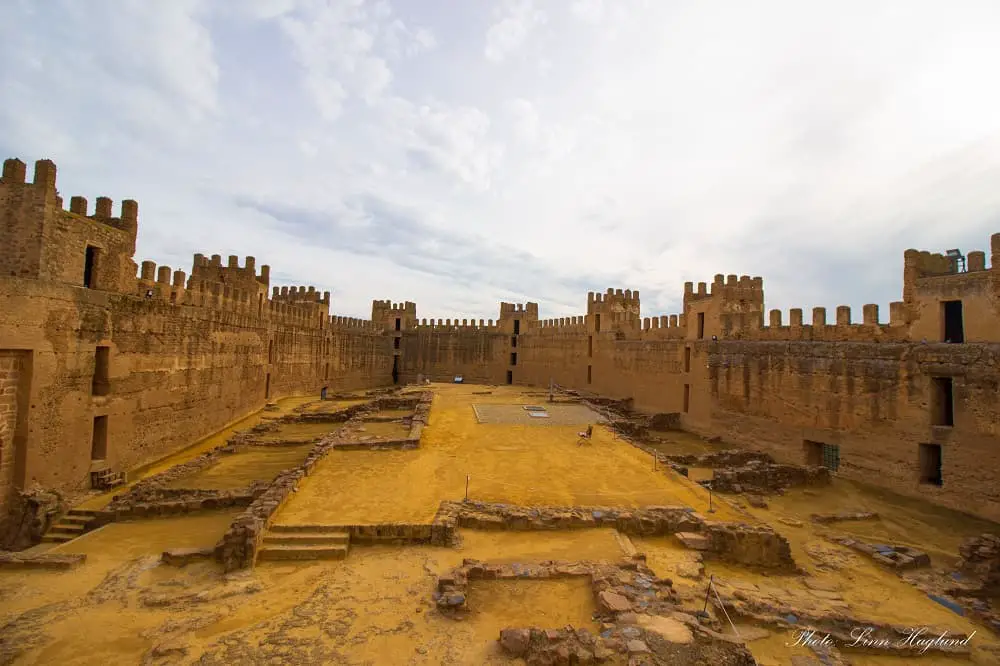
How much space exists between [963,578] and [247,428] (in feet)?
77.4

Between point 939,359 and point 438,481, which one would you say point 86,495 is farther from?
point 939,359

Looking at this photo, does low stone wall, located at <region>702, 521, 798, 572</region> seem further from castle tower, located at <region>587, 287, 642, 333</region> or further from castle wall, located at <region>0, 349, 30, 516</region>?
castle tower, located at <region>587, 287, 642, 333</region>

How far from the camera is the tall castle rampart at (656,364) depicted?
12.3 m

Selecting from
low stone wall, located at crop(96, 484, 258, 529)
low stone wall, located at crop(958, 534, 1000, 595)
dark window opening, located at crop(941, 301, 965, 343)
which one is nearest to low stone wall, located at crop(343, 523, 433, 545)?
low stone wall, located at crop(96, 484, 258, 529)

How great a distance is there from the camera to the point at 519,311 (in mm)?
39594

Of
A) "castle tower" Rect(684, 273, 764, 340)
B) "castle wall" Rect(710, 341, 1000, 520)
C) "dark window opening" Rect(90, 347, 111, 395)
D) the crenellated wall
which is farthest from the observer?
"castle tower" Rect(684, 273, 764, 340)

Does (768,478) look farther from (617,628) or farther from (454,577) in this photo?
(454,577)

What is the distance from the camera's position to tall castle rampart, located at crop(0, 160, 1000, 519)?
12.3 metres

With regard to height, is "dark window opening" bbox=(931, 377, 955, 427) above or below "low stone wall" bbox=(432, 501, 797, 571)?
above

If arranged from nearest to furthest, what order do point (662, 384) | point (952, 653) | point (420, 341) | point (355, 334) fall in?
1. point (952, 653)
2. point (662, 384)
3. point (355, 334)
4. point (420, 341)

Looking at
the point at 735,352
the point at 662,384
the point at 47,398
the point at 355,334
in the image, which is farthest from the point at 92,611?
the point at 355,334

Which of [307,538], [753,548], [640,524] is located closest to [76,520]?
[307,538]

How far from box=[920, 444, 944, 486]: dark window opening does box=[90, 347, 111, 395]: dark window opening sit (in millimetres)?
23270

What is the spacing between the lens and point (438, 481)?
12.5 m
